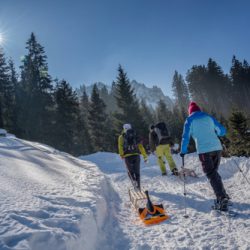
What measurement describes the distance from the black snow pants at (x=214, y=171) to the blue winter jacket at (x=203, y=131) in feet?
0.46

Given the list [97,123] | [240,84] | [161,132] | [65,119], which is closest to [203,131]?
[161,132]

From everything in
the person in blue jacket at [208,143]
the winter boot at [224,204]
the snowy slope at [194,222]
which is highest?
the person in blue jacket at [208,143]

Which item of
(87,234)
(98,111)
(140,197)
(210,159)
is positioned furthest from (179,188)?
(98,111)

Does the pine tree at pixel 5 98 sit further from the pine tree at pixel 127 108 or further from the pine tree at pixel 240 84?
the pine tree at pixel 240 84

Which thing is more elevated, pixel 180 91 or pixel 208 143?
pixel 180 91

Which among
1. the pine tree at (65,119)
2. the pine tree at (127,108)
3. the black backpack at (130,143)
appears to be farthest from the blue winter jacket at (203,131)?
the pine tree at (65,119)

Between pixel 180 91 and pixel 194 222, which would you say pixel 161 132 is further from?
pixel 180 91

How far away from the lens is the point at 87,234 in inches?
172

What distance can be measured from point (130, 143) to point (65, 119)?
29046 millimetres

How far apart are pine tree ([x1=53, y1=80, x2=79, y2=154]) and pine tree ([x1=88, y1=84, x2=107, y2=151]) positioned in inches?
97.0

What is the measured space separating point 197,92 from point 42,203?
253 feet

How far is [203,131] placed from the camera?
→ 5754 millimetres

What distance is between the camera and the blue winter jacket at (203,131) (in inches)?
222

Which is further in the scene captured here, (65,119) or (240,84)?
(240,84)
